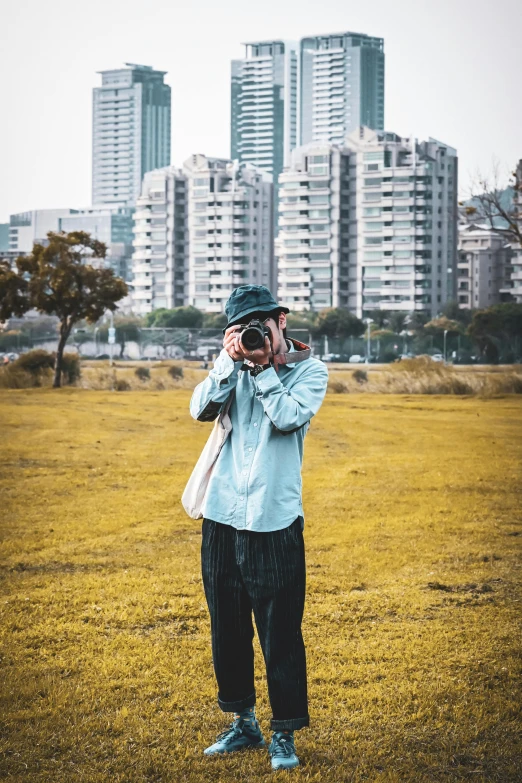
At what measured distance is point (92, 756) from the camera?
3.18m

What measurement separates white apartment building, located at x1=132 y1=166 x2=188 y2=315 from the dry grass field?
7610 cm

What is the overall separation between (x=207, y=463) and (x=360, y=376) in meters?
20.3

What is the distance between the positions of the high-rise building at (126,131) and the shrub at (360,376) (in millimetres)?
173467

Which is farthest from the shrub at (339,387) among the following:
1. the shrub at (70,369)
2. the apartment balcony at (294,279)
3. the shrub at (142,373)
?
the apartment balcony at (294,279)

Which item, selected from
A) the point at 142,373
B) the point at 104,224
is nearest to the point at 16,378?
the point at 142,373

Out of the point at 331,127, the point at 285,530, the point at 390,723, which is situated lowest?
the point at 390,723

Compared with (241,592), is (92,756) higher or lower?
lower

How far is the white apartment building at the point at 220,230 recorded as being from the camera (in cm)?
8219

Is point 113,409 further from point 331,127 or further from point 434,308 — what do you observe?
point 331,127

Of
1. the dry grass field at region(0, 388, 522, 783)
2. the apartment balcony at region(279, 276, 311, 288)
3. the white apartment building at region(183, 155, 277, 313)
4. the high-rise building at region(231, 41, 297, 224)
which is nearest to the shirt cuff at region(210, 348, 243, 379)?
the dry grass field at region(0, 388, 522, 783)

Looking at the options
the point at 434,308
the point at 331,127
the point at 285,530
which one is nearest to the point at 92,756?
A: the point at 285,530

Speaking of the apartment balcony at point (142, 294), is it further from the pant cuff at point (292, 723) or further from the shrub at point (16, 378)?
the pant cuff at point (292, 723)

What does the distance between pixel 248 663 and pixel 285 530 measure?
46cm

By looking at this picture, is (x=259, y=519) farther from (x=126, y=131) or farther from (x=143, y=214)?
(x=126, y=131)
